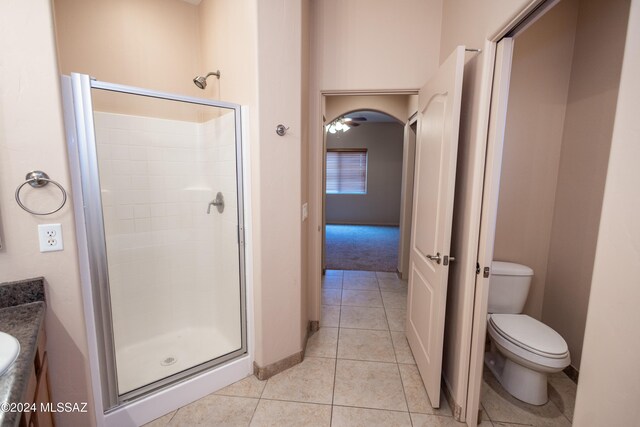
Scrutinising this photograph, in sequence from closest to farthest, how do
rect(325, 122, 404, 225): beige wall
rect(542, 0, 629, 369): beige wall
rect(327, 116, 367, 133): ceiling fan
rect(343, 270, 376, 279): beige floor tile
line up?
rect(542, 0, 629, 369): beige wall → rect(343, 270, 376, 279): beige floor tile → rect(327, 116, 367, 133): ceiling fan → rect(325, 122, 404, 225): beige wall

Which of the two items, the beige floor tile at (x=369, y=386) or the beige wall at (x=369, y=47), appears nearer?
the beige floor tile at (x=369, y=386)

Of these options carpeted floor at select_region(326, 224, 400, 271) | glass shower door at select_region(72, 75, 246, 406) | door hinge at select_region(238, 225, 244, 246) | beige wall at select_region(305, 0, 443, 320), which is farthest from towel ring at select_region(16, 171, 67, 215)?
carpeted floor at select_region(326, 224, 400, 271)

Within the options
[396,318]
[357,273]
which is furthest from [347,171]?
[396,318]

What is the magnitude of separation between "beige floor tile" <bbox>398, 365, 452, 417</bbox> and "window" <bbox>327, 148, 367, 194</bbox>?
5791 millimetres

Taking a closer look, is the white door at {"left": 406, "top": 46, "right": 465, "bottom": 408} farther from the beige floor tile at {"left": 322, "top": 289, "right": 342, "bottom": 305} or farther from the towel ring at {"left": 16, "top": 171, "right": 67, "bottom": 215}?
the towel ring at {"left": 16, "top": 171, "right": 67, "bottom": 215}

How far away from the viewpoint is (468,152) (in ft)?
5.06

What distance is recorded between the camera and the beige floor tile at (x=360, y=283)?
3.46m

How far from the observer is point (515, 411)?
5.49 ft

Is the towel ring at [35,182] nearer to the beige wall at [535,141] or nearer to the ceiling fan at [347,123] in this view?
the beige wall at [535,141]

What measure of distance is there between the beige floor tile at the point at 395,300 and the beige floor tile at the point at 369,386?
0.98 metres

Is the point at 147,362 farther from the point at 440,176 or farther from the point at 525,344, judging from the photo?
the point at 525,344

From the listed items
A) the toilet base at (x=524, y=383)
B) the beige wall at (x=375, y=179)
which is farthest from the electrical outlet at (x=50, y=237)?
the beige wall at (x=375, y=179)

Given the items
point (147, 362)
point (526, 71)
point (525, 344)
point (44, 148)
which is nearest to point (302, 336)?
point (147, 362)

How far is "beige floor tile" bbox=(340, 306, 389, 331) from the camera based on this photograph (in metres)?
2.61
